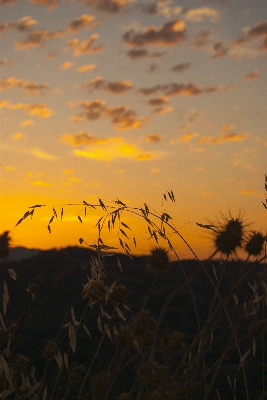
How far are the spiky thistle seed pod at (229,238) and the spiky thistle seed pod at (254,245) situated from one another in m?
0.27

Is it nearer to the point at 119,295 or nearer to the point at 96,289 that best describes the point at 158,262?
the point at 119,295

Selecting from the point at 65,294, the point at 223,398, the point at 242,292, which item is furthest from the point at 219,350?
the point at 65,294

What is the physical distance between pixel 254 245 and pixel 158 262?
21.9 inches

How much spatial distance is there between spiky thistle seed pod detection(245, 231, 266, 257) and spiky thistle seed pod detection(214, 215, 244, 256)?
10.7 inches

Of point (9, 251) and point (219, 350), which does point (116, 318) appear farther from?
point (9, 251)

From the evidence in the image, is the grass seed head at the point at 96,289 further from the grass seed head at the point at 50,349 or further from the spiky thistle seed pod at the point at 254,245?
the spiky thistle seed pod at the point at 254,245

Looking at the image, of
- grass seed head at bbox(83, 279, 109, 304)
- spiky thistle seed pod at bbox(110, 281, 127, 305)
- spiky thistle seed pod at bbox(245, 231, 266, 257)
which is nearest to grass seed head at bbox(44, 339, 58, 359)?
grass seed head at bbox(83, 279, 109, 304)

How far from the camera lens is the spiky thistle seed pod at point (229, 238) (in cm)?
267

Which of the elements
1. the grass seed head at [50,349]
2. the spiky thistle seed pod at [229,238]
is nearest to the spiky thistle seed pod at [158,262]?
the spiky thistle seed pod at [229,238]

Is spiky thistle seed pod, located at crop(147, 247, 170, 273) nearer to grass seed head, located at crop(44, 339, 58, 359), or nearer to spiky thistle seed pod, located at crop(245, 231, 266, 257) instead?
spiky thistle seed pod, located at crop(245, 231, 266, 257)

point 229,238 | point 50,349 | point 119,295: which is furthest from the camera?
point 50,349

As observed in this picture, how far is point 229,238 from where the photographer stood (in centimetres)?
270

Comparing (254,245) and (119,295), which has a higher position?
(254,245)

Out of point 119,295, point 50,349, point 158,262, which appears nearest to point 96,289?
point 119,295
